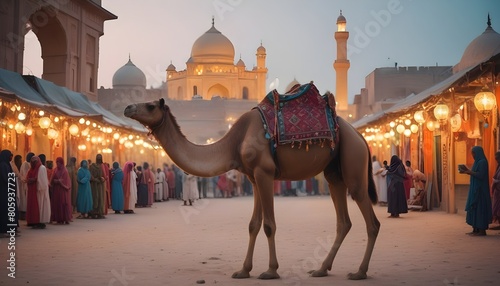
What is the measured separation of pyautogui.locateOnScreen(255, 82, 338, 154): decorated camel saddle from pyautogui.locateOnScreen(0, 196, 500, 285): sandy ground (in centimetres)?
147

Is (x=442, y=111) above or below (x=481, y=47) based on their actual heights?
below

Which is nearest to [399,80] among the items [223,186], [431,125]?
[223,186]

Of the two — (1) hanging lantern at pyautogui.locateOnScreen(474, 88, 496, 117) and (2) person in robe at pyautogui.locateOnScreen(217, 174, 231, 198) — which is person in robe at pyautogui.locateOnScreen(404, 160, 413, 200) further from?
(2) person in robe at pyautogui.locateOnScreen(217, 174, 231, 198)

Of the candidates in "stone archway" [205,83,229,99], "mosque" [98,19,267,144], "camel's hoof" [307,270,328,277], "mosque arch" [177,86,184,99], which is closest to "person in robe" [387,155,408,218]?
"camel's hoof" [307,270,328,277]

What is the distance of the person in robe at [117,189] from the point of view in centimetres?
1916

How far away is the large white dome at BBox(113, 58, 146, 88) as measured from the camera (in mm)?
66312

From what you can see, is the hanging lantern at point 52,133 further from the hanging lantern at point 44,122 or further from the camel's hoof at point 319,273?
the camel's hoof at point 319,273

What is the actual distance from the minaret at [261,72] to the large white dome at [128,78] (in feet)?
45.5

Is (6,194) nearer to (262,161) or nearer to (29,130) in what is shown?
(262,161)

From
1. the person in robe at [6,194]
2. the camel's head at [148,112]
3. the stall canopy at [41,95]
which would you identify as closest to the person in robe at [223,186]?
the stall canopy at [41,95]

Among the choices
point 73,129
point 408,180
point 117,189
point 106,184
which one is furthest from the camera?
point 408,180

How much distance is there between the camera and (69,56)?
3300 centimetres

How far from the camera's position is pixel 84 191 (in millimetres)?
16750

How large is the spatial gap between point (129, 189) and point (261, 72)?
57.0 metres
